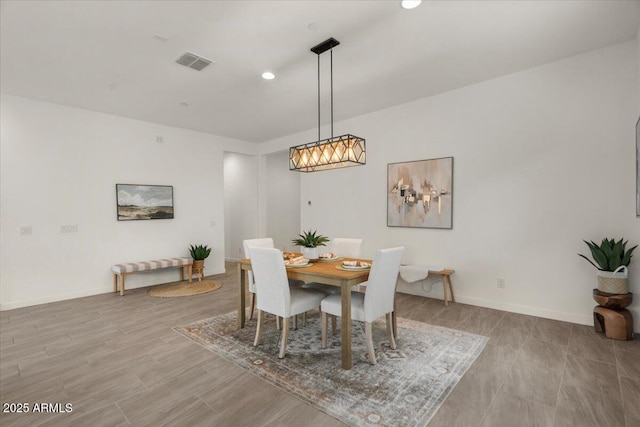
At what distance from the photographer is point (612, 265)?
2906 millimetres

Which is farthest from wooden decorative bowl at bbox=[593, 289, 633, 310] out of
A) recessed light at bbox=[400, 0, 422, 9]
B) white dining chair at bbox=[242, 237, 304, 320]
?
A: recessed light at bbox=[400, 0, 422, 9]

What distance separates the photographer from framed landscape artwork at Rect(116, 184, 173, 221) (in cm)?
504

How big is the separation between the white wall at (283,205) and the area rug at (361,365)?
4104mm

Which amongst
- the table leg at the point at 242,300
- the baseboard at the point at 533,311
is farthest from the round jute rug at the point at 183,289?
the baseboard at the point at 533,311

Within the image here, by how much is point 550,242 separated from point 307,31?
3.47 m

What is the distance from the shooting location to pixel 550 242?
11.3ft

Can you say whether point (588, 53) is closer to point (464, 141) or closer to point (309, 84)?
point (464, 141)

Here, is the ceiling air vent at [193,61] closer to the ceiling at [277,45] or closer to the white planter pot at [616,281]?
the ceiling at [277,45]

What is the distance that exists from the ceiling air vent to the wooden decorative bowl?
462cm

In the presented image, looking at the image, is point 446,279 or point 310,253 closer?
point 310,253

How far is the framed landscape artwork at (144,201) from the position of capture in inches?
198

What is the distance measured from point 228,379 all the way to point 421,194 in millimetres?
3428

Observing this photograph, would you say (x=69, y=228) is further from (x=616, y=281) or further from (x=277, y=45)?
(x=616, y=281)

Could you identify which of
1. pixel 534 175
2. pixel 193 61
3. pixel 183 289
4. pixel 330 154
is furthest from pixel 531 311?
pixel 183 289
